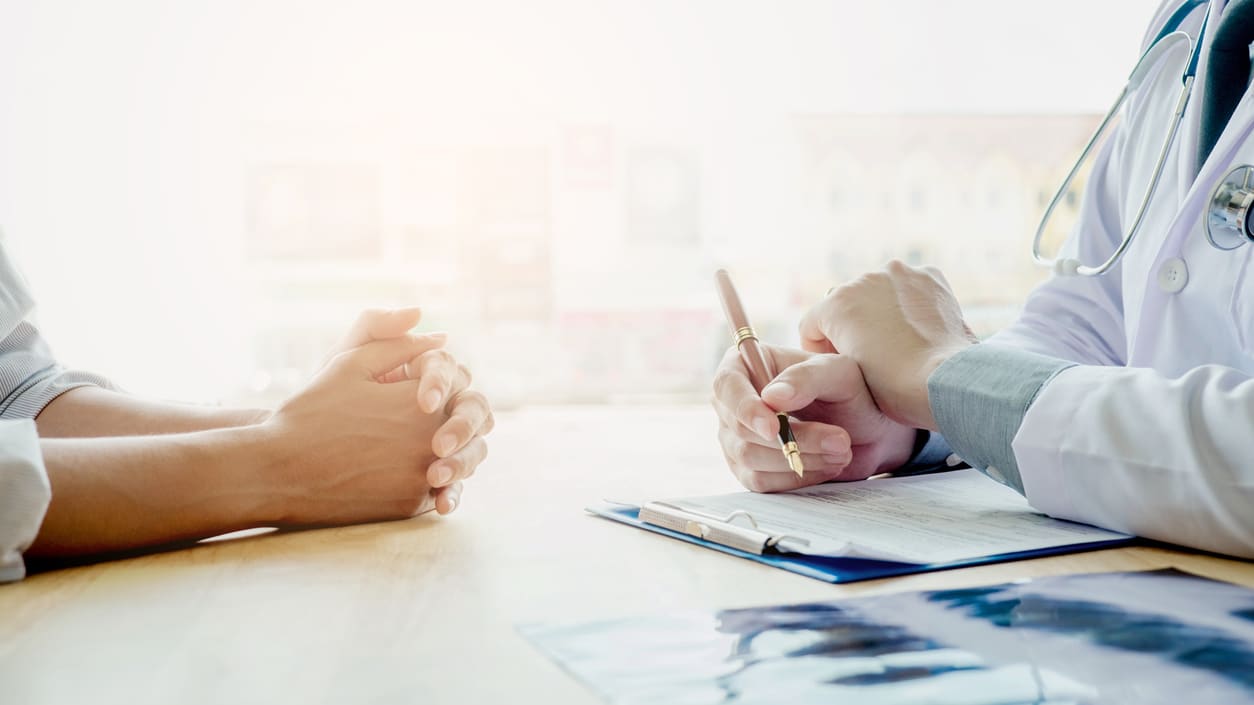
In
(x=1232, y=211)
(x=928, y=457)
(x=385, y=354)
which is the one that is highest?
(x=1232, y=211)

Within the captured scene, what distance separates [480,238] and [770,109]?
2.51 ft

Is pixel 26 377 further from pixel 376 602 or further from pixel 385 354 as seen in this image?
pixel 376 602

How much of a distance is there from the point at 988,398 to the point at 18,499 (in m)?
0.63

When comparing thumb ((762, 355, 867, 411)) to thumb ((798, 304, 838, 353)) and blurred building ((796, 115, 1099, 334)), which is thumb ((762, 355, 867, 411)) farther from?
blurred building ((796, 115, 1099, 334))

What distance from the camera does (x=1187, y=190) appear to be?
0.89m

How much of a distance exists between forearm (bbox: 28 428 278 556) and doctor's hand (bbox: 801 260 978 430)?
0.48 meters

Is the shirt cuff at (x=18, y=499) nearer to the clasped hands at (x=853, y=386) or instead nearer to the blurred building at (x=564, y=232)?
the clasped hands at (x=853, y=386)

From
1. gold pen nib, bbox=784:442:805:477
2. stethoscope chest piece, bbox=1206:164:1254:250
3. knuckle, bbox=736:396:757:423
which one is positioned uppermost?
stethoscope chest piece, bbox=1206:164:1254:250

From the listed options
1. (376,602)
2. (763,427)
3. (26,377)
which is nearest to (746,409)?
(763,427)

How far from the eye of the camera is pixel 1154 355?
2.93 feet

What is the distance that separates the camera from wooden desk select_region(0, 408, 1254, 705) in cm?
40

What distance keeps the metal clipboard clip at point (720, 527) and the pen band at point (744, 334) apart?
0.77ft

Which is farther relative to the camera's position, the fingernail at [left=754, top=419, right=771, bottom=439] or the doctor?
the fingernail at [left=754, top=419, right=771, bottom=439]

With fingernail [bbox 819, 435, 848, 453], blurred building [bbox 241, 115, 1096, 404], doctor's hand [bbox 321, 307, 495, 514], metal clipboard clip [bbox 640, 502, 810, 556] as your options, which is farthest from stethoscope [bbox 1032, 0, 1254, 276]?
blurred building [bbox 241, 115, 1096, 404]
